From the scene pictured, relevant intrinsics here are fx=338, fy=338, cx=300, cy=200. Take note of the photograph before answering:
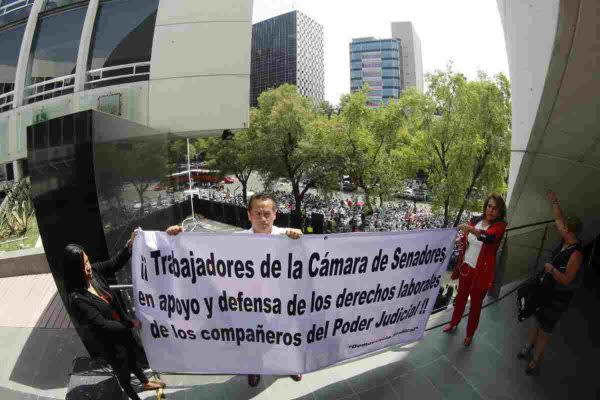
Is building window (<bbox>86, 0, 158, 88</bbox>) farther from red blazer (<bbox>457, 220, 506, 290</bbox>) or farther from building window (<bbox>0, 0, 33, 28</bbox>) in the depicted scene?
red blazer (<bbox>457, 220, 506, 290</bbox>)

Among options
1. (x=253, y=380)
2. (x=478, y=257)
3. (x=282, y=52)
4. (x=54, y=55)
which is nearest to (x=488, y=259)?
(x=478, y=257)

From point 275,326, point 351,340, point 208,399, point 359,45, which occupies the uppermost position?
point 359,45

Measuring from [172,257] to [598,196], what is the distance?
18.6 feet

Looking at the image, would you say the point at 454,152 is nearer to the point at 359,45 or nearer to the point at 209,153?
the point at 209,153

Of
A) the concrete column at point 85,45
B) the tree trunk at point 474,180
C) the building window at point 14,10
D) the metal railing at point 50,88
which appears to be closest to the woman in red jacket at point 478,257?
the concrete column at point 85,45

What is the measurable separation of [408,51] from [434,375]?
14331 centimetres

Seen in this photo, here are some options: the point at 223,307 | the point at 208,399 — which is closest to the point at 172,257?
the point at 223,307

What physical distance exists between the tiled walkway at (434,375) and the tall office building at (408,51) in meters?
135

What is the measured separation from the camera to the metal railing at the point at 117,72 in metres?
7.63

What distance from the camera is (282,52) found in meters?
117

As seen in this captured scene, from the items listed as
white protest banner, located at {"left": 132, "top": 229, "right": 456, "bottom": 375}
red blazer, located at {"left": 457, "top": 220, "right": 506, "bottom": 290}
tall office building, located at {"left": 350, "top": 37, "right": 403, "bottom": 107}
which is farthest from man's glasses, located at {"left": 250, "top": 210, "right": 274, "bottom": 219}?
tall office building, located at {"left": 350, "top": 37, "right": 403, "bottom": 107}

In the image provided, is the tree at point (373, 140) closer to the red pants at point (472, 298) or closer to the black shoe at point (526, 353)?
the red pants at point (472, 298)

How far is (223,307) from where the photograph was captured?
271 cm

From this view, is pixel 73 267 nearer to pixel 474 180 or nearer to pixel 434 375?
pixel 434 375
